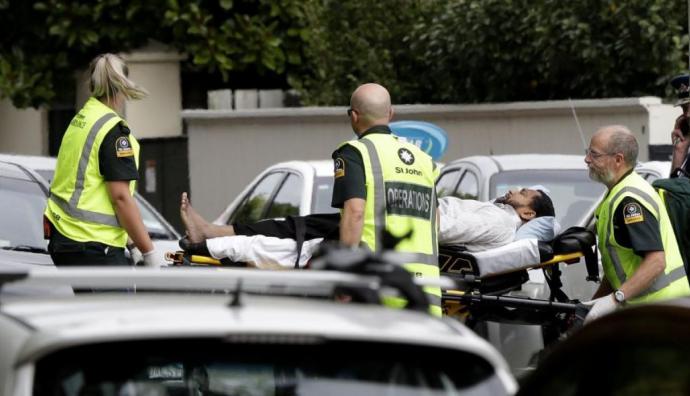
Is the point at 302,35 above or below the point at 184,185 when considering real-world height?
above

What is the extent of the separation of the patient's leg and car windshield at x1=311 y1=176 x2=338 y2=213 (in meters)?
2.82

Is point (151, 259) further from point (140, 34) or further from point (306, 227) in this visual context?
point (140, 34)

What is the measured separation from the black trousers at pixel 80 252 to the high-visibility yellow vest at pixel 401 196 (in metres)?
1.34

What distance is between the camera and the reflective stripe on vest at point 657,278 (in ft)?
26.2

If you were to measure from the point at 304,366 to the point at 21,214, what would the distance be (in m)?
7.36

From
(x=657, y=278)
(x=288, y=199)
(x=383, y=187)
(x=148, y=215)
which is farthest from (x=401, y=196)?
(x=148, y=215)

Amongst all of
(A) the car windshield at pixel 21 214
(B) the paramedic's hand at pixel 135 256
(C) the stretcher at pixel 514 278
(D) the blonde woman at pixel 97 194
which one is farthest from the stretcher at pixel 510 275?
(A) the car windshield at pixel 21 214

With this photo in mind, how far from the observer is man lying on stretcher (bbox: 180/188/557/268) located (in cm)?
852

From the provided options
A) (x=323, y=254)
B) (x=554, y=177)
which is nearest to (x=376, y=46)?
(x=554, y=177)

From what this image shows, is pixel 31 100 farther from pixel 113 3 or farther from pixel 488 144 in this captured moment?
pixel 488 144

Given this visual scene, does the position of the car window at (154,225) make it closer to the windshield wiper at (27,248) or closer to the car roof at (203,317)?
the windshield wiper at (27,248)

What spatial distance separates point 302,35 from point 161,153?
279 cm

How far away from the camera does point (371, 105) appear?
7.69m

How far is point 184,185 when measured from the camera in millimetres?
24078
